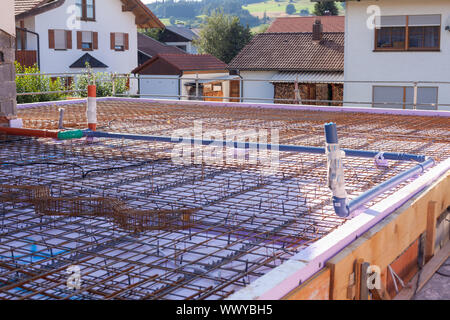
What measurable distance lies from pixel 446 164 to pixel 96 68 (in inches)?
1224

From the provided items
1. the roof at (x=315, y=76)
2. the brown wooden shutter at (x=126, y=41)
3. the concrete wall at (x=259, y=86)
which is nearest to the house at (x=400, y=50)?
the roof at (x=315, y=76)

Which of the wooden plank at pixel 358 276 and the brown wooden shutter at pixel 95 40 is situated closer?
the wooden plank at pixel 358 276

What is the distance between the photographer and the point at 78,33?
113ft

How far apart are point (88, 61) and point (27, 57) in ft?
11.6

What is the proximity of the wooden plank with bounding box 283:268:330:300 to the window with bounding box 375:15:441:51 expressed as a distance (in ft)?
60.1

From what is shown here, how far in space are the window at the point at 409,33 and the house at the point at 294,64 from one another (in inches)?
216

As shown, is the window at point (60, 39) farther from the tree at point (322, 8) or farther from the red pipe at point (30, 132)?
the tree at point (322, 8)

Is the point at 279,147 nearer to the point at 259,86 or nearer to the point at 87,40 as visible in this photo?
the point at 259,86

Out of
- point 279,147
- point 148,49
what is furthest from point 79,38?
point 279,147

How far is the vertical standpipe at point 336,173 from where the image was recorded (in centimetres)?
371

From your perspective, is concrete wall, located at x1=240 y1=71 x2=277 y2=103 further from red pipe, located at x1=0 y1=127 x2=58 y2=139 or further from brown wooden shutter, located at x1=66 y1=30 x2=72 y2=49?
red pipe, located at x1=0 y1=127 x2=58 y2=139

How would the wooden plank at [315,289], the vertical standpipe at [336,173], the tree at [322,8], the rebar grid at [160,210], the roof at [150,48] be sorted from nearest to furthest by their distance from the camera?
the wooden plank at [315,289]
the rebar grid at [160,210]
the vertical standpipe at [336,173]
the roof at [150,48]
the tree at [322,8]

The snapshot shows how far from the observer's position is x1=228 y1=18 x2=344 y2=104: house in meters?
27.1
